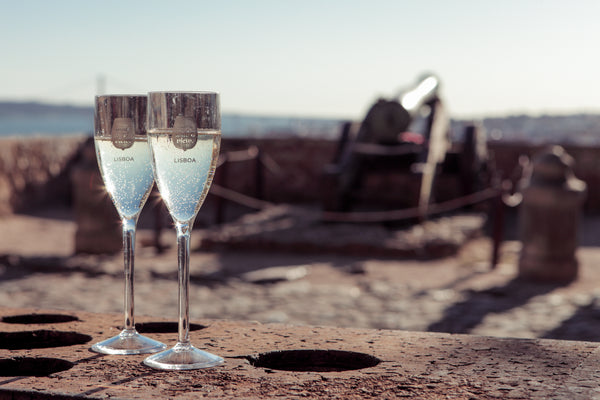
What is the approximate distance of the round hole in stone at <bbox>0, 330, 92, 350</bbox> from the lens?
1.63 metres

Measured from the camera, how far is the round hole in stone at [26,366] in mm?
1431

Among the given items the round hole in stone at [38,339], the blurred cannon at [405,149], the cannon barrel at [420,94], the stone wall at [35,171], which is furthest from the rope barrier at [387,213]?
the round hole in stone at [38,339]

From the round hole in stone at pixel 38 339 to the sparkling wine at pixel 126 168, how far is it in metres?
0.32

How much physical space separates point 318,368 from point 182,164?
0.43m

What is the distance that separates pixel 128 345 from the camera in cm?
149

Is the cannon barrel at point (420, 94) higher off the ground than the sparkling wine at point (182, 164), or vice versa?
the cannon barrel at point (420, 94)

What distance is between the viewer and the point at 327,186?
32.1 feet

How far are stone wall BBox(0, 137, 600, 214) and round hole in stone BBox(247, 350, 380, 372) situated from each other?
9878mm

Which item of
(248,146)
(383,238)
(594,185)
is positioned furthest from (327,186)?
(594,185)

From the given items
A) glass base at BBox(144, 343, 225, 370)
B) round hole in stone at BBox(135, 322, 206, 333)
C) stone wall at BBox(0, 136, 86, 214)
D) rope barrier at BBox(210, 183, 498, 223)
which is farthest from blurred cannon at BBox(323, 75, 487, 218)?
glass base at BBox(144, 343, 225, 370)

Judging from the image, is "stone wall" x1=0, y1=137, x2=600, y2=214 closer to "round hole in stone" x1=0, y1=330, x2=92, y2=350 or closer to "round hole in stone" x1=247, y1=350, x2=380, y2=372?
"round hole in stone" x1=0, y1=330, x2=92, y2=350

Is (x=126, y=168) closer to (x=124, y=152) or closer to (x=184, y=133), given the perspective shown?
(x=124, y=152)

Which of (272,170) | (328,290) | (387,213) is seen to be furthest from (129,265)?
(272,170)

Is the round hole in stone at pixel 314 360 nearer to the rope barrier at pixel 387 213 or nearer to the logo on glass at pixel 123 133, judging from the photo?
the logo on glass at pixel 123 133
